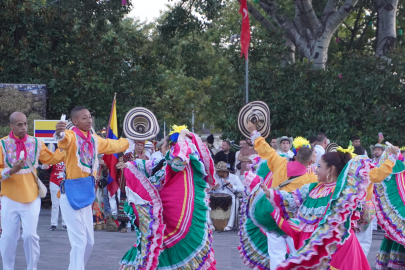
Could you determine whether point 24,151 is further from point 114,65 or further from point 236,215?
point 114,65

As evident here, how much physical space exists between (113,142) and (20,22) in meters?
10.6

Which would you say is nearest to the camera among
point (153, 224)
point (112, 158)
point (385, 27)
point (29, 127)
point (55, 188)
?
point (153, 224)

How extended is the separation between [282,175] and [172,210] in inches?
53.9

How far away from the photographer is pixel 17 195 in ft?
21.6

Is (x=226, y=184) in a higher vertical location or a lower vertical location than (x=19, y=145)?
lower

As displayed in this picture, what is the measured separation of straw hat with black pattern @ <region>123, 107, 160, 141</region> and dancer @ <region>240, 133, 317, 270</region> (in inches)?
44.7

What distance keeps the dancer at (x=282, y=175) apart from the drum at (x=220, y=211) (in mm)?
4788

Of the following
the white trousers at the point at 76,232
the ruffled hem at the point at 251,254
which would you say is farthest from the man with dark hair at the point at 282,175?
the white trousers at the point at 76,232

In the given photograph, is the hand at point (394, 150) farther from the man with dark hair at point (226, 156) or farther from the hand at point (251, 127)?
the man with dark hair at point (226, 156)

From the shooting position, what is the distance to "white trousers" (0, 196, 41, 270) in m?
6.55

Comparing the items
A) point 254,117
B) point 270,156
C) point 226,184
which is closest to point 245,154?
point 226,184

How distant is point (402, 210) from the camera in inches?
314

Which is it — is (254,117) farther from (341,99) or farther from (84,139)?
(341,99)

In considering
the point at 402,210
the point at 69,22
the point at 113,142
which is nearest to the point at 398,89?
the point at 402,210
